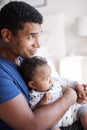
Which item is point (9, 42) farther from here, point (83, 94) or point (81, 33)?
point (81, 33)

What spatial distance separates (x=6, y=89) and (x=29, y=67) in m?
0.29

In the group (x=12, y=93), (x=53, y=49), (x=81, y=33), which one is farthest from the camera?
(x=53, y=49)

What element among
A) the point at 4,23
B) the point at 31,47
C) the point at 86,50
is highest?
the point at 4,23

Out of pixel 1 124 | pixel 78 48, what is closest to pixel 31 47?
pixel 1 124

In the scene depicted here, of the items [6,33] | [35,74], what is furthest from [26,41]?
[35,74]

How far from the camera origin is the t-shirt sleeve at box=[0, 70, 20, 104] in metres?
0.93

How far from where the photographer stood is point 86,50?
2.90 meters

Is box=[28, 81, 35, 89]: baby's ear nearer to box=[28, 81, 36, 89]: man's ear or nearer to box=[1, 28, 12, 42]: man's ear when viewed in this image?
box=[28, 81, 36, 89]: man's ear

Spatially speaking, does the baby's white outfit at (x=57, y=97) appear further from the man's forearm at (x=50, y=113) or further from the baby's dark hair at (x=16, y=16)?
the baby's dark hair at (x=16, y=16)

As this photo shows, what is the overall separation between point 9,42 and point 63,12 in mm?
1964

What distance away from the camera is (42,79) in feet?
4.01

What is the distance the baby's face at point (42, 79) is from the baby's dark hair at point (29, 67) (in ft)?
0.07

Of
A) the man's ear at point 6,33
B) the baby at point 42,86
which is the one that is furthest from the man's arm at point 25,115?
the man's ear at point 6,33

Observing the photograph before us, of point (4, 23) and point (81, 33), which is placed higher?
point (4, 23)
